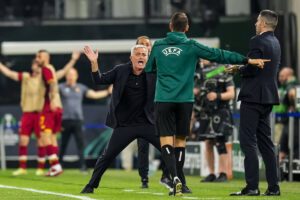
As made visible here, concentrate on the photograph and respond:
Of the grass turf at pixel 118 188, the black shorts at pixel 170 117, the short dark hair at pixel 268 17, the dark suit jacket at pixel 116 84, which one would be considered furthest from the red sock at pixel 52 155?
the short dark hair at pixel 268 17

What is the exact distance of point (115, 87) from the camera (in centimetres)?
1205

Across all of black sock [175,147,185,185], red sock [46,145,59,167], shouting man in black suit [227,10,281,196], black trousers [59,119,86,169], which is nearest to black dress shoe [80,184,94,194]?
black sock [175,147,185,185]

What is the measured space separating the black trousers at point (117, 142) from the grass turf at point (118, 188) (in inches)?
10.4

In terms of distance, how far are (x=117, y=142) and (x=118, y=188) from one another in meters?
2.07

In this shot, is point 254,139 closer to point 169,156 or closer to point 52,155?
point 169,156

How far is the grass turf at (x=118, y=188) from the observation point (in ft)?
38.0

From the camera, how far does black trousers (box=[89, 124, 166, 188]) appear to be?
38.3 feet

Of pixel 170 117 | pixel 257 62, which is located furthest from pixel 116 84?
pixel 257 62

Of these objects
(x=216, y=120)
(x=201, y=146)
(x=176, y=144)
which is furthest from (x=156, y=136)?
(x=201, y=146)

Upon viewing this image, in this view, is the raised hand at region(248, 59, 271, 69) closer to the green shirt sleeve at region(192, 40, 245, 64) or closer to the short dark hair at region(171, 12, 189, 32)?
the green shirt sleeve at region(192, 40, 245, 64)

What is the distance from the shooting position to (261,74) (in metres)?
11.2

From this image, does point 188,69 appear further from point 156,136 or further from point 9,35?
point 9,35

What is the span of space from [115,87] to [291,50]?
1040cm

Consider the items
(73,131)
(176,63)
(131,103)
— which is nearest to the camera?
(176,63)
